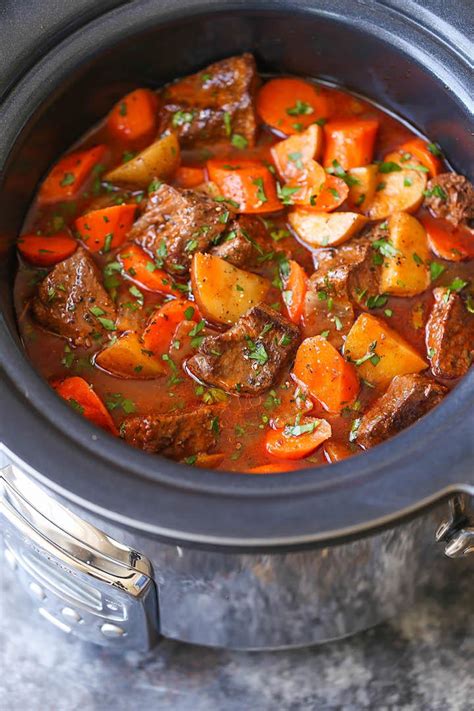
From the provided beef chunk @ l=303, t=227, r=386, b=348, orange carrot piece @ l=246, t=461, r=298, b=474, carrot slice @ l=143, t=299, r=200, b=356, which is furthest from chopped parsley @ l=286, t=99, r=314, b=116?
orange carrot piece @ l=246, t=461, r=298, b=474

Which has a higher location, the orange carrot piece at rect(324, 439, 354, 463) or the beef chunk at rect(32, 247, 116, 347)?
the beef chunk at rect(32, 247, 116, 347)

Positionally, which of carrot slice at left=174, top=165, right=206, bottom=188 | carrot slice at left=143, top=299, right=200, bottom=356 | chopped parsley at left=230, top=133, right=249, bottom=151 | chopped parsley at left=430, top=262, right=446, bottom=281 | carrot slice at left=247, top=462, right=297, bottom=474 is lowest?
carrot slice at left=247, top=462, right=297, bottom=474

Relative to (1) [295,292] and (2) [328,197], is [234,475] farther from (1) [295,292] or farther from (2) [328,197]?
(2) [328,197]

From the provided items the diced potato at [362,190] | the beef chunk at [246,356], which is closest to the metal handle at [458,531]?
the beef chunk at [246,356]

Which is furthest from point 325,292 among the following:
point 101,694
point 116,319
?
point 101,694

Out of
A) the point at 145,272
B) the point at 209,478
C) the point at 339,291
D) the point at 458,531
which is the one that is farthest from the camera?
the point at 145,272

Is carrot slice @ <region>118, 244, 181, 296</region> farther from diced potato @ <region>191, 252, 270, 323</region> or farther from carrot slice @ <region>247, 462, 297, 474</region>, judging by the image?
carrot slice @ <region>247, 462, 297, 474</region>

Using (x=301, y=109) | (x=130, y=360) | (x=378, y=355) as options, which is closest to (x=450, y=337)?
(x=378, y=355)
